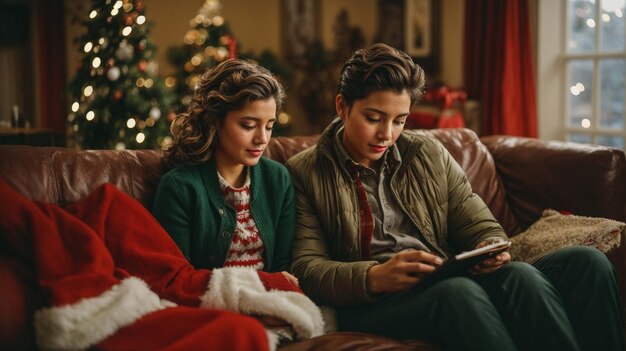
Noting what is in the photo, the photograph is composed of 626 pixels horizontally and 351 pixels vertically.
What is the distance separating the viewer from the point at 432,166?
205 centimetres

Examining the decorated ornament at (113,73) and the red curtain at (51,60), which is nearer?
the decorated ornament at (113,73)

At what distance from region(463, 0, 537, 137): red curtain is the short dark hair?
7.57 feet

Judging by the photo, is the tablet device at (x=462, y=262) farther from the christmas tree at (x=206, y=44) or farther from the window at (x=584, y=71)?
the christmas tree at (x=206, y=44)

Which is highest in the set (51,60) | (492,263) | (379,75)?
(51,60)

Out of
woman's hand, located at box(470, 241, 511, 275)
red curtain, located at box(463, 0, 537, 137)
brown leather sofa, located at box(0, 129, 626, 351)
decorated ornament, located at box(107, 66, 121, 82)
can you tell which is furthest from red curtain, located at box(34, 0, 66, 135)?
woman's hand, located at box(470, 241, 511, 275)

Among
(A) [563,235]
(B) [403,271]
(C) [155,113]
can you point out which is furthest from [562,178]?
(C) [155,113]

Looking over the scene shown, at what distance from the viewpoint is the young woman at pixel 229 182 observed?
1844 millimetres

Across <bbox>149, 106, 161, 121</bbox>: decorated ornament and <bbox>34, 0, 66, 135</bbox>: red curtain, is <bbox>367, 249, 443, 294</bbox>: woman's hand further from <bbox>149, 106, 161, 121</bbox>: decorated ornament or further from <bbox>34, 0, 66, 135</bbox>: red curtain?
<bbox>34, 0, 66, 135</bbox>: red curtain

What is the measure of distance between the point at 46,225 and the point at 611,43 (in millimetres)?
3414

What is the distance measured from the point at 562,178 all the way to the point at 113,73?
2944mm

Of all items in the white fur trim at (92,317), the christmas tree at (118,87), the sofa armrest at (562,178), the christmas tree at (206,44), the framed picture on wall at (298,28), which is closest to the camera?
the white fur trim at (92,317)

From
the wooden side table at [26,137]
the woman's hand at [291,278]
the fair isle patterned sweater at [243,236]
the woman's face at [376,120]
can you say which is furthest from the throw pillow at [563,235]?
the wooden side table at [26,137]

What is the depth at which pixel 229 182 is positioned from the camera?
1956 mm

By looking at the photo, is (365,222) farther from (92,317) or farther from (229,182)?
(92,317)
